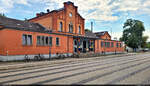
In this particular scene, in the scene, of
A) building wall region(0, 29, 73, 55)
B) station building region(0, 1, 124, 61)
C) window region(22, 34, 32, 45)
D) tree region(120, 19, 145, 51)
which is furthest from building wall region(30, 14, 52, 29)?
tree region(120, 19, 145, 51)

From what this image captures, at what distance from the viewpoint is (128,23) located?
62469 mm

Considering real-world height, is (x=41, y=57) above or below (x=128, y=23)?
below

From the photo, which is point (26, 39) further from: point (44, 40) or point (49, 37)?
point (49, 37)

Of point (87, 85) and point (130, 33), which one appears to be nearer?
point (87, 85)

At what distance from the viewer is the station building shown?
696 inches

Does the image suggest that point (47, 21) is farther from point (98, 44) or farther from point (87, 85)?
point (87, 85)

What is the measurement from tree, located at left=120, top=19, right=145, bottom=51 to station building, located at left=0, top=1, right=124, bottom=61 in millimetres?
21360

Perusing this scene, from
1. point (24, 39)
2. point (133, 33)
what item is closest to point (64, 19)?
point (24, 39)

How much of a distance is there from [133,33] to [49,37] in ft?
158

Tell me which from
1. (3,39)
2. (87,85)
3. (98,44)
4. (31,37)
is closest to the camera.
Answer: (87,85)

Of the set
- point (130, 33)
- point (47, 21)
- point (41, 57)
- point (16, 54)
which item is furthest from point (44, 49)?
point (130, 33)

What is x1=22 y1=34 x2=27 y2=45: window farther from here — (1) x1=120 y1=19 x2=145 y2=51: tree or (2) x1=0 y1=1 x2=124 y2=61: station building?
(1) x1=120 y1=19 x2=145 y2=51: tree

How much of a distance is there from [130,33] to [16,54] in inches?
2196

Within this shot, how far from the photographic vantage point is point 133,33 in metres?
58.9
